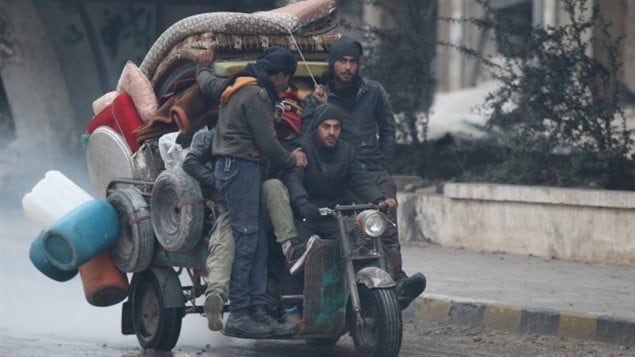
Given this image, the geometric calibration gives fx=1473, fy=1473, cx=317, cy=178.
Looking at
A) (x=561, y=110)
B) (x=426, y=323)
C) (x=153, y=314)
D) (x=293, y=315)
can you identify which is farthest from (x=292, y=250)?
(x=561, y=110)

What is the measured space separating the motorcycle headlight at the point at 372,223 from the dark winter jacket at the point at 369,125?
43.7 inches

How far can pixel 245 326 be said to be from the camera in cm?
812

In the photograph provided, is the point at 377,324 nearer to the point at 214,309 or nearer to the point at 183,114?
the point at 214,309

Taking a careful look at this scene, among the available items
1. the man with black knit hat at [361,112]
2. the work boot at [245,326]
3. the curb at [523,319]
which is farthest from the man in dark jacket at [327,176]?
the curb at [523,319]

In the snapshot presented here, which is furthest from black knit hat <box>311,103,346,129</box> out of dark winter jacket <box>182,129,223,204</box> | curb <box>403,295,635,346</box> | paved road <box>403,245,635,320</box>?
paved road <box>403,245,635,320</box>

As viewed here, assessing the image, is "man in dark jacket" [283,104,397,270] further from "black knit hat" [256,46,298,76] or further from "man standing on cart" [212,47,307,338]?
"black knit hat" [256,46,298,76]

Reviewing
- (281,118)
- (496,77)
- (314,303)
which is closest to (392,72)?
(496,77)

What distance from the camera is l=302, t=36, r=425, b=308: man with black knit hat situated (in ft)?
28.9

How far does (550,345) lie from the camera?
9156mm

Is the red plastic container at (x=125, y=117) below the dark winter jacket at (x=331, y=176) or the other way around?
the other way around

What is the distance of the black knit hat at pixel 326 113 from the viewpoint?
8375 millimetres

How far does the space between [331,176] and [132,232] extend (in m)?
1.29

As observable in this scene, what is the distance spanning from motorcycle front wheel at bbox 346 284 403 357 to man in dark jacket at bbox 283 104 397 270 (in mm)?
481

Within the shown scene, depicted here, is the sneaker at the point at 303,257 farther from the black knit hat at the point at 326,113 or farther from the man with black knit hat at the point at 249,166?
the black knit hat at the point at 326,113
